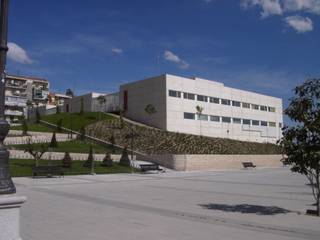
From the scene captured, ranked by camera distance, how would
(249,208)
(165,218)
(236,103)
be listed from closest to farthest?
1. (165,218)
2. (249,208)
3. (236,103)

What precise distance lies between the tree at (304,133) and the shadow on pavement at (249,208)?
127 cm

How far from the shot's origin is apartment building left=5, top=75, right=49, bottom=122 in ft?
371

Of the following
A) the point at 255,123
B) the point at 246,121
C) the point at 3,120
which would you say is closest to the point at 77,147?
the point at 246,121

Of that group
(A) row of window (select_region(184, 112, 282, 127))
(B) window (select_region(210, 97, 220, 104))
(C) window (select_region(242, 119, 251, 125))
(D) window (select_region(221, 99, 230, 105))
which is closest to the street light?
(A) row of window (select_region(184, 112, 282, 127))

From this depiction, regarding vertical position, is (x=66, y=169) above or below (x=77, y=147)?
below

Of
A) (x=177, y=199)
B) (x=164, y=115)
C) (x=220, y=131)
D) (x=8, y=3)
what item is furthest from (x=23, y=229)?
(x=220, y=131)

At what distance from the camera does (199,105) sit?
2721 inches

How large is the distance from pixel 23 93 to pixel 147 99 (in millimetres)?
69952

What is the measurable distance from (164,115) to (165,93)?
3307 millimetres

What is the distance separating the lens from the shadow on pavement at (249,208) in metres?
12.2

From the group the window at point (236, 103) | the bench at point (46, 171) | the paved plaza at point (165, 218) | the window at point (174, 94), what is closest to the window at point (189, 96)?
the window at point (174, 94)

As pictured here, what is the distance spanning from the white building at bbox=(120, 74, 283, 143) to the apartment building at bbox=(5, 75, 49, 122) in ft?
160

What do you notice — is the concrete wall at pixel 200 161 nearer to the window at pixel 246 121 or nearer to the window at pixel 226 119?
the window at pixel 226 119

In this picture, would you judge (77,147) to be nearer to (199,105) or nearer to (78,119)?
(78,119)
